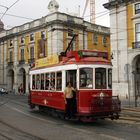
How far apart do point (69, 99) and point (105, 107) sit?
1670mm

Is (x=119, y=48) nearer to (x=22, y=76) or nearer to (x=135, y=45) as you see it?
(x=135, y=45)

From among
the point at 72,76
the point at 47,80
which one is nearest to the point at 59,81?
the point at 72,76

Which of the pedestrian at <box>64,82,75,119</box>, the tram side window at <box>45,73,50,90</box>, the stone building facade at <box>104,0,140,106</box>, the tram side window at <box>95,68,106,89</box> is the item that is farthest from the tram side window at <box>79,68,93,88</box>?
the stone building facade at <box>104,0,140,106</box>

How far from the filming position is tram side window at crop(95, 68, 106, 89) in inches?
639

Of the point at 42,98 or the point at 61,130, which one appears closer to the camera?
the point at 61,130

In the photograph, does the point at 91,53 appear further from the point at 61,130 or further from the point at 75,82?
the point at 61,130

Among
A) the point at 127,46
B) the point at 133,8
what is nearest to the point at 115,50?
the point at 127,46

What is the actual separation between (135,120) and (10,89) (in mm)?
Result: 57555

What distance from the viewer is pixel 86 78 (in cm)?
1612

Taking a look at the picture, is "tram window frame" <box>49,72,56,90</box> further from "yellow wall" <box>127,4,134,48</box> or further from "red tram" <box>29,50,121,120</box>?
"yellow wall" <box>127,4,134,48</box>

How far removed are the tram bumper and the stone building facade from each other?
77.8 feet

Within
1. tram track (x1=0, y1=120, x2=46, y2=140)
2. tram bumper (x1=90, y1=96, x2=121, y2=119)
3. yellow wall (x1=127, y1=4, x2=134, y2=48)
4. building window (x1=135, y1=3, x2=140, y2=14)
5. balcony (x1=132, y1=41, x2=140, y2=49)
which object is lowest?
tram track (x1=0, y1=120, x2=46, y2=140)

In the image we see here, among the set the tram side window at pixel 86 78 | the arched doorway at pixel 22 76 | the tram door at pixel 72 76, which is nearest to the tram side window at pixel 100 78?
the tram side window at pixel 86 78

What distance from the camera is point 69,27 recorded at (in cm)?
6128
